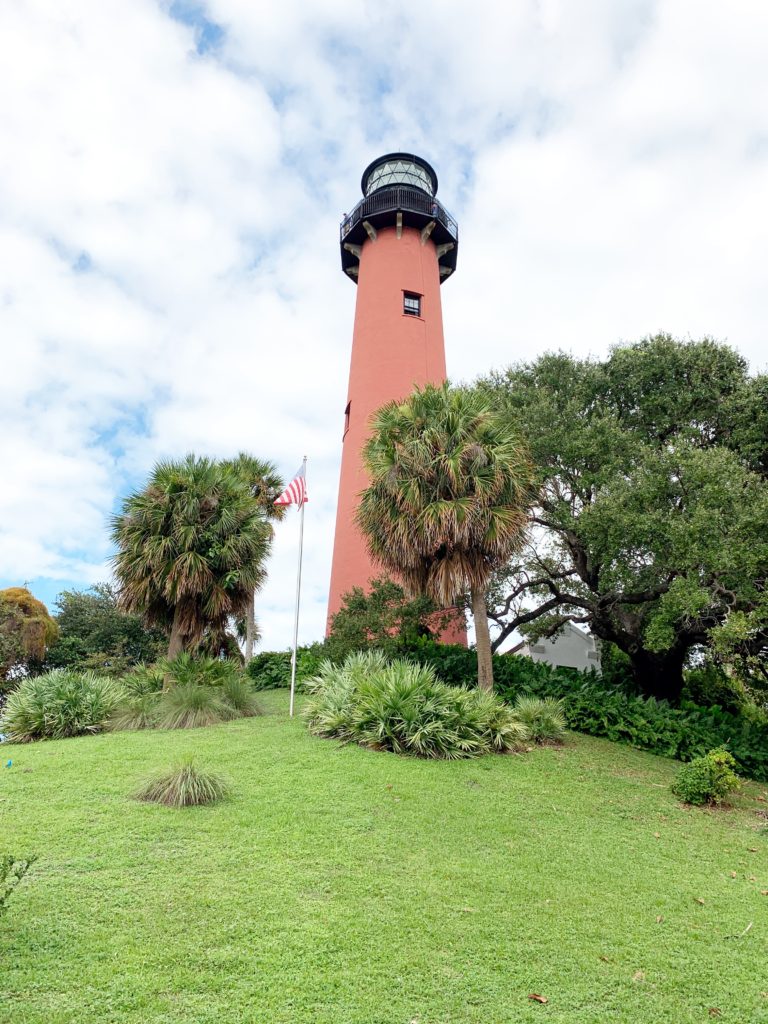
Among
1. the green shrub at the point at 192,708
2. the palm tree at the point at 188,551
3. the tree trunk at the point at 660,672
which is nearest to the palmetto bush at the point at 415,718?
the green shrub at the point at 192,708

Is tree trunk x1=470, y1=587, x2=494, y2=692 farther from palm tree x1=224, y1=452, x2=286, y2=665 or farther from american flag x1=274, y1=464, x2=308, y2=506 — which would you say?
palm tree x1=224, y1=452, x2=286, y2=665

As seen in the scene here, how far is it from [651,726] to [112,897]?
31.5 ft

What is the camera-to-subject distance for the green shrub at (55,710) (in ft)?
35.7

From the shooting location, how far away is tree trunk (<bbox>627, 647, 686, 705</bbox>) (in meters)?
13.8

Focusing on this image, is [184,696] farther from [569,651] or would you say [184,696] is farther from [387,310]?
[569,651]

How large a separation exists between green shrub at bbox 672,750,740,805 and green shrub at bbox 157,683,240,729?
7741mm

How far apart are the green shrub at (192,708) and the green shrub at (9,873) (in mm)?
6173

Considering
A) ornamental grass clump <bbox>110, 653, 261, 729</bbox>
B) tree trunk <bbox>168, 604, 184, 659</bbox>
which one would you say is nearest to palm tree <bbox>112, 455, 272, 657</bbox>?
tree trunk <bbox>168, 604, 184, 659</bbox>

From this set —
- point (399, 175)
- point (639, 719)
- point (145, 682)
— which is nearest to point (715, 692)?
point (639, 719)

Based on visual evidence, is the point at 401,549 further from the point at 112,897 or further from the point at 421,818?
the point at 112,897

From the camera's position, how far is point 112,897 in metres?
4.34

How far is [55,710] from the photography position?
36.2 feet

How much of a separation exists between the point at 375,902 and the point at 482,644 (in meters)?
7.17

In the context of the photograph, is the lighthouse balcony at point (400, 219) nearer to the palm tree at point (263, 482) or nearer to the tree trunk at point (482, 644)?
the palm tree at point (263, 482)
